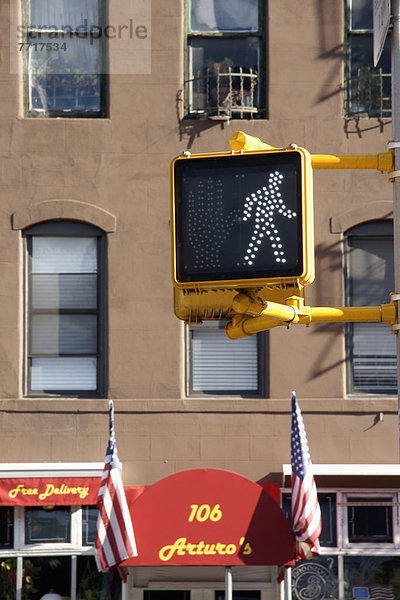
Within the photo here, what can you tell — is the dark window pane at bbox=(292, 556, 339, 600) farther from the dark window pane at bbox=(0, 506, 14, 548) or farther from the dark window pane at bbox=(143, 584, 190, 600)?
the dark window pane at bbox=(0, 506, 14, 548)

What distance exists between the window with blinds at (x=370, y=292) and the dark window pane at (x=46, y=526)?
14.7ft

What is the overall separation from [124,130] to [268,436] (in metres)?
4.66

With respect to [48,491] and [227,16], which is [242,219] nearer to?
[48,491]

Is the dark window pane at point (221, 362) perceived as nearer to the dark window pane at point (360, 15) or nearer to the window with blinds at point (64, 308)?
the window with blinds at point (64, 308)

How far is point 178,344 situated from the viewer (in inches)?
496

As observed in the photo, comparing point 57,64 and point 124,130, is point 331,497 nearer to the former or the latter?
point 124,130

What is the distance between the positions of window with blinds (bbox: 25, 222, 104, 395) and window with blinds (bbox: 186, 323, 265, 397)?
129cm

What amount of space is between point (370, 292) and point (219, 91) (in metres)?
3.51

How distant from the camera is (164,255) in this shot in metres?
12.7

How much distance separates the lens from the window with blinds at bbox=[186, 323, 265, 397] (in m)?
12.8

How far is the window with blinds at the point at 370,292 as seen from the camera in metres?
12.8

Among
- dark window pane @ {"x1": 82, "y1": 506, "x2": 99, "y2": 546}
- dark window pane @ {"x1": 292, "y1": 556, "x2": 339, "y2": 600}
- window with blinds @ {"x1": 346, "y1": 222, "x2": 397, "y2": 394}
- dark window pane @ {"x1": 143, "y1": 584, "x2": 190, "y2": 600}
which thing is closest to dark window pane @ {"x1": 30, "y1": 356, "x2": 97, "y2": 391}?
dark window pane @ {"x1": 82, "y1": 506, "x2": 99, "y2": 546}

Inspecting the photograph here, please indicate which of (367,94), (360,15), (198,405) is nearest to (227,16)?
(360,15)

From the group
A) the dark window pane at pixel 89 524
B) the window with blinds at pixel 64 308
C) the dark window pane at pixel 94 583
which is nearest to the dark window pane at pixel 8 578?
the dark window pane at pixel 94 583
